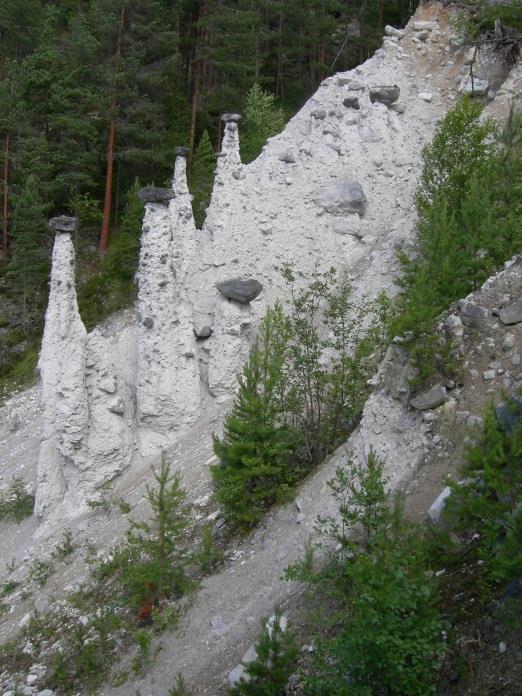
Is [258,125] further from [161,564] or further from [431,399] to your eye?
[161,564]

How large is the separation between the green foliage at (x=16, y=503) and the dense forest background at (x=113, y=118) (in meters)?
8.78

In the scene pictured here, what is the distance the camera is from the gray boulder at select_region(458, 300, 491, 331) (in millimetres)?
11656

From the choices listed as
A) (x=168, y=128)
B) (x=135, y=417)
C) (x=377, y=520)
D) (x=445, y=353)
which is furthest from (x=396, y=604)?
(x=168, y=128)

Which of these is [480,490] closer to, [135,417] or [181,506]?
[181,506]

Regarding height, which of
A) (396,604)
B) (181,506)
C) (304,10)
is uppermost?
(304,10)

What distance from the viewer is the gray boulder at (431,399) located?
37.3 feet

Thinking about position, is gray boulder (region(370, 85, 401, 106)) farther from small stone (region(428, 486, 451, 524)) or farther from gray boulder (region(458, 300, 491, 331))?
small stone (region(428, 486, 451, 524))

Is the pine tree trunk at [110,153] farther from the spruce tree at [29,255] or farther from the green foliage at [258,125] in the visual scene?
the green foliage at [258,125]

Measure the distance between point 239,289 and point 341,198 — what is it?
4846 millimetres

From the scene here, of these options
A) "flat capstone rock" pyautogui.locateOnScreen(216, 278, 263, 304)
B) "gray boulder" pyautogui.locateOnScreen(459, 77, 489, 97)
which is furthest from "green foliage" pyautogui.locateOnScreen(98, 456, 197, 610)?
"gray boulder" pyautogui.locateOnScreen(459, 77, 489, 97)

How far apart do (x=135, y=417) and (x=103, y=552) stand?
3.66 metres

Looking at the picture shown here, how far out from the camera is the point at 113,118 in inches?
1217

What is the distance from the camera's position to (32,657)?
1222cm

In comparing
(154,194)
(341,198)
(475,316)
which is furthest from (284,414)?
(341,198)
